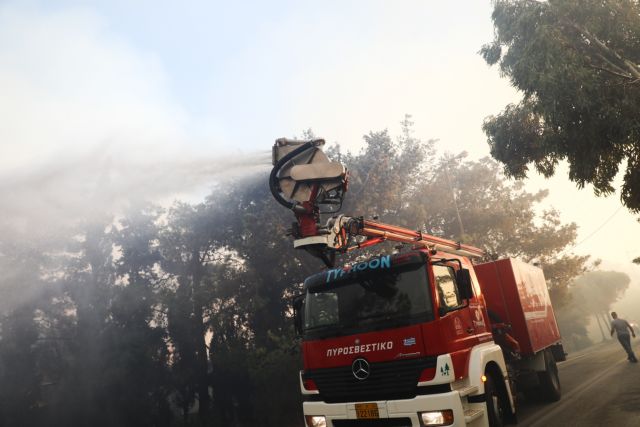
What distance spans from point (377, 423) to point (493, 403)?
1.87 metres

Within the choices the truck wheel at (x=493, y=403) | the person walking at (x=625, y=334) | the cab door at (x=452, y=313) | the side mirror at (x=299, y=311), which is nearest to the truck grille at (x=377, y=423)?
the cab door at (x=452, y=313)

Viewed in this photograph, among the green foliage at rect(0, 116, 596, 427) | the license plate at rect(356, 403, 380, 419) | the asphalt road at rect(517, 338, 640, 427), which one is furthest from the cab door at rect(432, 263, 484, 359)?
the green foliage at rect(0, 116, 596, 427)

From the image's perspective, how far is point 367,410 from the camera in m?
5.55

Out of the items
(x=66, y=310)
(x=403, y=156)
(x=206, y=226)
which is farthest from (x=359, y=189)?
(x=66, y=310)

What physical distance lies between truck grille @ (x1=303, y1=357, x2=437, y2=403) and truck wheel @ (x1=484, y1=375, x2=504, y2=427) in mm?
1213

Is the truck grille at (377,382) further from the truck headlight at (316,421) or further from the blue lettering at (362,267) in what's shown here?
the blue lettering at (362,267)

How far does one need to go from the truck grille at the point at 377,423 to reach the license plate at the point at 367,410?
12 centimetres

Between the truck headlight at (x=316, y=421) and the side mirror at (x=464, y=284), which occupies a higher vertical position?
the side mirror at (x=464, y=284)

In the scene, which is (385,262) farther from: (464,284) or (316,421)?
(316,421)

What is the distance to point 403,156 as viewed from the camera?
27.4m

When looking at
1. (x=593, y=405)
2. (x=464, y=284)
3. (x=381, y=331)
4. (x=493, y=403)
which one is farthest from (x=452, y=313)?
(x=593, y=405)

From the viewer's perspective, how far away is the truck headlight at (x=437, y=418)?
517 cm

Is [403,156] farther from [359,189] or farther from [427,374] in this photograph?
[427,374]

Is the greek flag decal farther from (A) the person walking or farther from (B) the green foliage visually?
(B) the green foliage
